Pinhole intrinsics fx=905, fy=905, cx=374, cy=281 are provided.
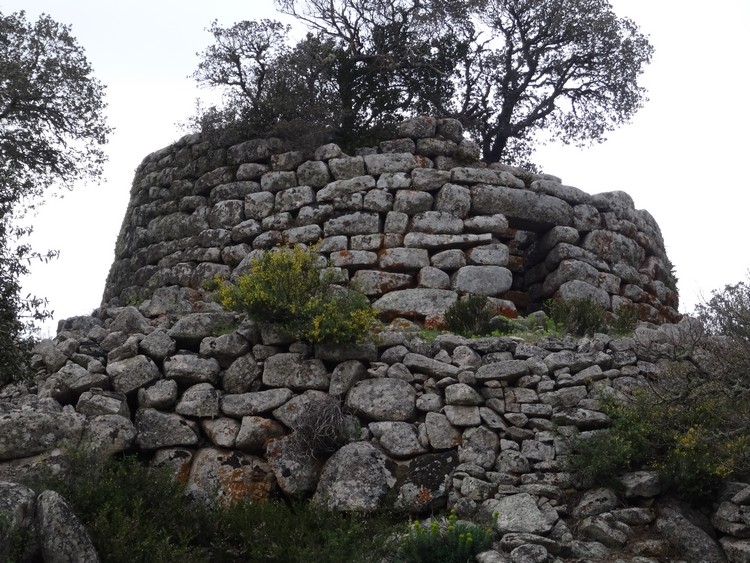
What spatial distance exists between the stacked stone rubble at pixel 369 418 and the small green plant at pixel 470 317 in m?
0.69

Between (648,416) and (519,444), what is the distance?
3.83 ft

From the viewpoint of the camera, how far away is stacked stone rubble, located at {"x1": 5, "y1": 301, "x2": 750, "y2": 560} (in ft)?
25.0

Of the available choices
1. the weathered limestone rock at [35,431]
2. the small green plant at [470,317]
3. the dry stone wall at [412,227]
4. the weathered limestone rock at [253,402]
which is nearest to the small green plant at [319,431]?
the weathered limestone rock at [253,402]

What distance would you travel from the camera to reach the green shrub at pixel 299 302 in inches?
343

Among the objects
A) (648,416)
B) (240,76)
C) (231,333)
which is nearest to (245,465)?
(231,333)

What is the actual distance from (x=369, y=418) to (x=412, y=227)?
124 inches

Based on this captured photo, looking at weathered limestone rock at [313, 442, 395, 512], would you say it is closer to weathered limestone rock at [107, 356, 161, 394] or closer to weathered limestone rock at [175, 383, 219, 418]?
weathered limestone rock at [175, 383, 219, 418]

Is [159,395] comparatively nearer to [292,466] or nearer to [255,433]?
[255,433]

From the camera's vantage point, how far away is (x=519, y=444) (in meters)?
8.23

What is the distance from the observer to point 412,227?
35.8 feet

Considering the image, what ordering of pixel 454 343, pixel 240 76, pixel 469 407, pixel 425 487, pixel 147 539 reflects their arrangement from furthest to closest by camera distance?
1. pixel 240 76
2. pixel 454 343
3. pixel 469 407
4. pixel 425 487
5. pixel 147 539

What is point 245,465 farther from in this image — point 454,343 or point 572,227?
point 572,227

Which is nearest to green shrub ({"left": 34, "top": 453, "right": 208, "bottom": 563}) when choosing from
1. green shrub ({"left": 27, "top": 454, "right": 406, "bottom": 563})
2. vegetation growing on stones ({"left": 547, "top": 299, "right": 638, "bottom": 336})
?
green shrub ({"left": 27, "top": 454, "right": 406, "bottom": 563})

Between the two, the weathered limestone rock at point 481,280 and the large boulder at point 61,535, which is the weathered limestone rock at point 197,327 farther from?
the weathered limestone rock at point 481,280
